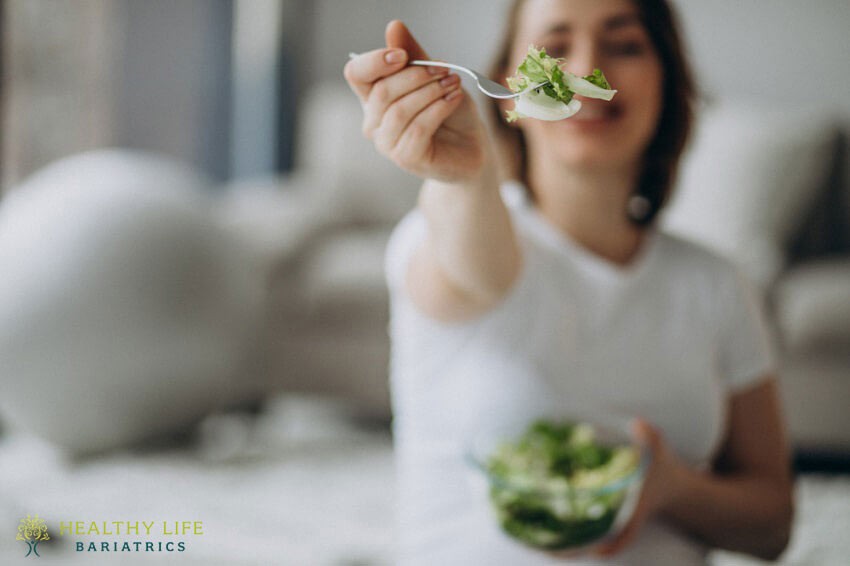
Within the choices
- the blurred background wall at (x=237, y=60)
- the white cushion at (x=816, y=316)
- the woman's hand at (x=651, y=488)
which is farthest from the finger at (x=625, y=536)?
the blurred background wall at (x=237, y=60)

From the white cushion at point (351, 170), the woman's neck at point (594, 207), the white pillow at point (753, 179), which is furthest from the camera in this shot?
the white cushion at point (351, 170)

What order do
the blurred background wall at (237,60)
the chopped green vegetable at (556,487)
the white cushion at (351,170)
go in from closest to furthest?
1. the chopped green vegetable at (556,487)
2. the blurred background wall at (237,60)
3. the white cushion at (351,170)

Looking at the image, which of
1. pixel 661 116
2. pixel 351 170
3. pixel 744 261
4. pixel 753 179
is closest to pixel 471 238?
pixel 661 116

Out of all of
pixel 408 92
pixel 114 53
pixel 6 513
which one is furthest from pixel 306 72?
pixel 408 92

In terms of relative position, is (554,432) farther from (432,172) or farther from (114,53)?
(114,53)

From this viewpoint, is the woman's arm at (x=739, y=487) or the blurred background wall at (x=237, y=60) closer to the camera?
the woman's arm at (x=739, y=487)

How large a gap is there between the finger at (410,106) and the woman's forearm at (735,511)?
0.43 m

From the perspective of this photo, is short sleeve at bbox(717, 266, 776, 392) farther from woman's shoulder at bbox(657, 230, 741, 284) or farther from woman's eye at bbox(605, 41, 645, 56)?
woman's eye at bbox(605, 41, 645, 56)

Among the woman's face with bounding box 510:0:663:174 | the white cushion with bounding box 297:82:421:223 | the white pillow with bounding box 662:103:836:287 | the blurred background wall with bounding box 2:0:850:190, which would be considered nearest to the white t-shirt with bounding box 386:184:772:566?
the woman's face with bounding box 510:0:663:174

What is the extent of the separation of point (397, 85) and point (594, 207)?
43cm

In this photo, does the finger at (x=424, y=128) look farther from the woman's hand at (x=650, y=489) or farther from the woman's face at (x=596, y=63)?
the woman's hand at (x=650, y=489)

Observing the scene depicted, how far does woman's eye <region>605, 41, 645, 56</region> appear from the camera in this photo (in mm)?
698

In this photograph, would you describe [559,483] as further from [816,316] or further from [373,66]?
[816,316]

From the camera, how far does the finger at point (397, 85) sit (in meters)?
0.47
